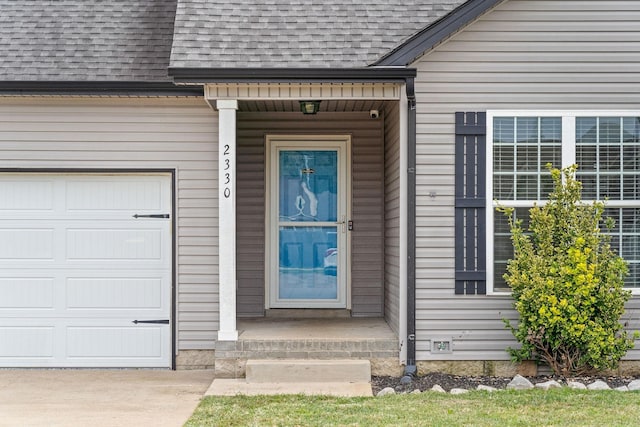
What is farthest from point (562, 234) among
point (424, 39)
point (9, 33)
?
point (9, 33)

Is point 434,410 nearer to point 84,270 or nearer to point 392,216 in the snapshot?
point 392,216

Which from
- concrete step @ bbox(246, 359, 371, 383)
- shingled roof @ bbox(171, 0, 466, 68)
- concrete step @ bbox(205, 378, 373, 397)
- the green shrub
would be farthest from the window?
concrete step @ bbox(205, 378, 373, 397)

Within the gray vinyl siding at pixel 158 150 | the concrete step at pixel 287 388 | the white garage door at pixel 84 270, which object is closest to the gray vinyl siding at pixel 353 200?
the gray vinyl siding at pixel 158 150

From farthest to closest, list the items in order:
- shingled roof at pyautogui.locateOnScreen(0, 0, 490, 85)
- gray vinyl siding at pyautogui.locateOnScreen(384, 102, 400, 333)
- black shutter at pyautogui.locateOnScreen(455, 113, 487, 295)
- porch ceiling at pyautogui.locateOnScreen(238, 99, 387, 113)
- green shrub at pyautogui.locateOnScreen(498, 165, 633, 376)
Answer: porch ceiling at pyautogui.locateOnScreen(238, 99, 387, 113), gray vinyl siding at pyautogui.locateOnScreen(384, 102, 400, 333), black shutter at pyautogui.locateOnScreen(455, 113, 487, 295), shingled roof at pyautogui.locateOnScreen(0, 0, 490, 85), green shrub at pyautogui.locateOnScreen(498, 165, 633, 376)

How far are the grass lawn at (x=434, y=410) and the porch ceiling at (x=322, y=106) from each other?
3284mm

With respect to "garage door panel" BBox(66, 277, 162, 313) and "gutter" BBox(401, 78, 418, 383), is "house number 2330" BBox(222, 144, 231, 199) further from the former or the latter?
"gutter" BBox(401, 78, 418, 383)

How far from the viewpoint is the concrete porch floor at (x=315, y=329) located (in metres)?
7.51

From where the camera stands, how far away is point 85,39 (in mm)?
8367

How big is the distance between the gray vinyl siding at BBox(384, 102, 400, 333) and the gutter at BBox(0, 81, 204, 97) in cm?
206

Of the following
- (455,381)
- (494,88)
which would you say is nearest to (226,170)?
(494,88)

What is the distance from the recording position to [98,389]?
7102 millimetres

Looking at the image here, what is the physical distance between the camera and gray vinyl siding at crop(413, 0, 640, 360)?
737 cm

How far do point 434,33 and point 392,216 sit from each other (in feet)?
6.65

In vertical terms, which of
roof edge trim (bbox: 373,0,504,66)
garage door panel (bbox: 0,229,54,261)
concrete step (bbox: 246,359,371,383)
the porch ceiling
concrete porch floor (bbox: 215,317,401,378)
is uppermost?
roof edge trim (bbox: 373,0,504,66)
